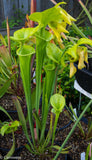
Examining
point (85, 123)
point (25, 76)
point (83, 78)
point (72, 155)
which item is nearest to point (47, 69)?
point (25, 76)

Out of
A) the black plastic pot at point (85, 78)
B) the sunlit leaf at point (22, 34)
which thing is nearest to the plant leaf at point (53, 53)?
the sunlit leaf at point (22, 34)

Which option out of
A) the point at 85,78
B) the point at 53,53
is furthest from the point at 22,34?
the point at 85,78

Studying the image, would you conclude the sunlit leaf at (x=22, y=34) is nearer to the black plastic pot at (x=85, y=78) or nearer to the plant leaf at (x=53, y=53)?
the plant leaf at (x=53, y=53)

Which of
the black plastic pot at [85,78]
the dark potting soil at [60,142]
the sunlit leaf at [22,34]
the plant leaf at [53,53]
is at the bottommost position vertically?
the dark potting soil at [60,142]

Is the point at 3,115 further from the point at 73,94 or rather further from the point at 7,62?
the point at 73,94

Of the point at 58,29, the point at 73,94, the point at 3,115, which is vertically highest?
the point at 58,29

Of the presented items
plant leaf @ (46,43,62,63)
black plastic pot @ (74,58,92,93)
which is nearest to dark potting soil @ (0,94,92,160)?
black plastic pot @ (74,58,92,93)

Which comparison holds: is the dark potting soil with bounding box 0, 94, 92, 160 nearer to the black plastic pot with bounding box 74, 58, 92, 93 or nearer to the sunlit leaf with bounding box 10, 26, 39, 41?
the black plastic pot with bounding box 74, 58, 92, 93

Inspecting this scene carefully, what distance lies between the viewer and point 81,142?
81cm

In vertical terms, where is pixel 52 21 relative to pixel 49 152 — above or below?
above

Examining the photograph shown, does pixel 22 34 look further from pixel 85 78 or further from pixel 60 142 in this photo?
pixel 60 142

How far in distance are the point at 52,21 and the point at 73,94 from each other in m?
1.01

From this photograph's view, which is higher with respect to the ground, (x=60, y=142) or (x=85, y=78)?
(x=85, y=78)

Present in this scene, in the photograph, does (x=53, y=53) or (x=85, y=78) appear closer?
(x=53, y=53)
